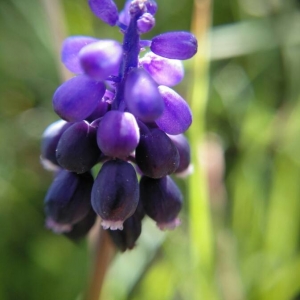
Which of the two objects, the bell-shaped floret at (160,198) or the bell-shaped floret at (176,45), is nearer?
the bell-shaped floret at (176,45)

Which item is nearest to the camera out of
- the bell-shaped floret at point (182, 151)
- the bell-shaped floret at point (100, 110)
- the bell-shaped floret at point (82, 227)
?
the bell-shaped floret at point (100, 110)

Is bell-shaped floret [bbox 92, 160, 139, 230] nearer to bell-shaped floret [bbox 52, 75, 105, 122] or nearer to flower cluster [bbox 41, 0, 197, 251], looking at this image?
flower cluster [bbox 41, 0, 197, 251]

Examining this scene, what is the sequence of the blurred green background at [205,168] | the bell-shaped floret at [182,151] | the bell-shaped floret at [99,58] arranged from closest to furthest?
1. the bell-shaped floret at [99,58]
2. the bell-shaped floret at [182,151]
3. the blurred green background at [205,168]

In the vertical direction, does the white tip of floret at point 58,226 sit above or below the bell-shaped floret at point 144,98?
below

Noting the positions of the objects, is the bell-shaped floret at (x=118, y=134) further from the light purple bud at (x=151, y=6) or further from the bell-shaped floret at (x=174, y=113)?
the light purple bud at (x=151, y=6)

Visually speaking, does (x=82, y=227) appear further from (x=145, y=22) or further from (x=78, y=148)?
(x=145, y=22)

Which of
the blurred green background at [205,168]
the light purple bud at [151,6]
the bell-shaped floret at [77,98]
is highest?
the light purple bud at [151,6]

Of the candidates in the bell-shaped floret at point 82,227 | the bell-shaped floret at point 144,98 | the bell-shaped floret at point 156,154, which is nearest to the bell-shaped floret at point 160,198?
the bell-shaped floret at point 156,154
